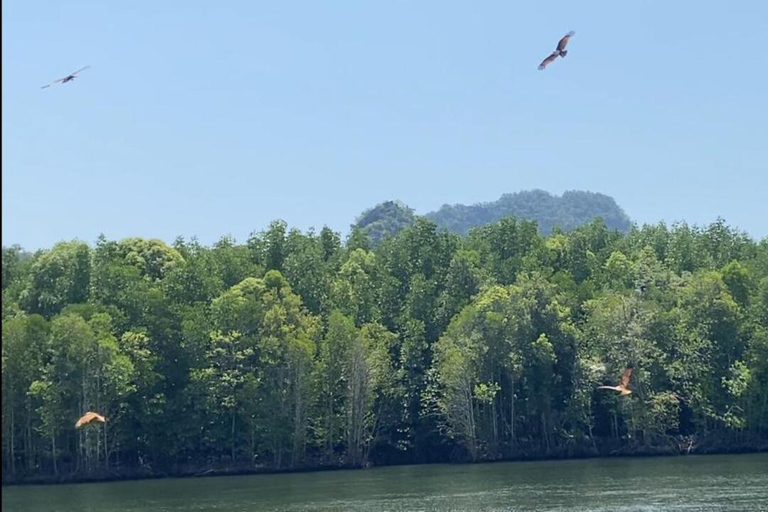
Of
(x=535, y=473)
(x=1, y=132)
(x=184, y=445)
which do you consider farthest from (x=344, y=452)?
(x=1, y=132)

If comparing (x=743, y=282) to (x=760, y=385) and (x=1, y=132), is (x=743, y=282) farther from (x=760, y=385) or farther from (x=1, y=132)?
(x=1, y=132)

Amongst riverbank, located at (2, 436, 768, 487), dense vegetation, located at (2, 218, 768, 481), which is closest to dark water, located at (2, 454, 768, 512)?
riverbank, located at (2, 436, 768, 487)

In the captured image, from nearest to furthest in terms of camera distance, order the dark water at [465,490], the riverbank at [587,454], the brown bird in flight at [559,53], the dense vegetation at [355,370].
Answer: the brown bird in flight at [559,53]
the dark water at [465,490]
the dense vegetation at [355,370]
the riverbank at [587,454]

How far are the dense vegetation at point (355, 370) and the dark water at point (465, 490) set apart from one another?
4745 mm

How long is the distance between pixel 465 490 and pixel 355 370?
23.0 m

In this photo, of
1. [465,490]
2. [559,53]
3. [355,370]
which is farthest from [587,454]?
[559,53]

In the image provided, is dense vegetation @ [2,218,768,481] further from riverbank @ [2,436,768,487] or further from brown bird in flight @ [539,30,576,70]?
brown bird in flight @ [539,30,576,70]

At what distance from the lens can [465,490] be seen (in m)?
58.8

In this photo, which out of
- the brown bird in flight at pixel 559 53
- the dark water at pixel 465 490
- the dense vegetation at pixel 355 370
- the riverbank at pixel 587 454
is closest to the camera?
the brown bird in flight at pixel 559 53

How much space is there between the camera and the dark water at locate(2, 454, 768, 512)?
5034 cm

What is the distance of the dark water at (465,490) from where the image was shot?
50.3m

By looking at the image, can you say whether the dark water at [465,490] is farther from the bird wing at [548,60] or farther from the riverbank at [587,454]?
the bird wing at [548,60]

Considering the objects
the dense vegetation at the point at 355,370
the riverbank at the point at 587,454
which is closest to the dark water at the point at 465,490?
the riverbank at the point at 587,454

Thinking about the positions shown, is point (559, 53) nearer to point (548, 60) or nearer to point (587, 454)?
point (548, 60)
